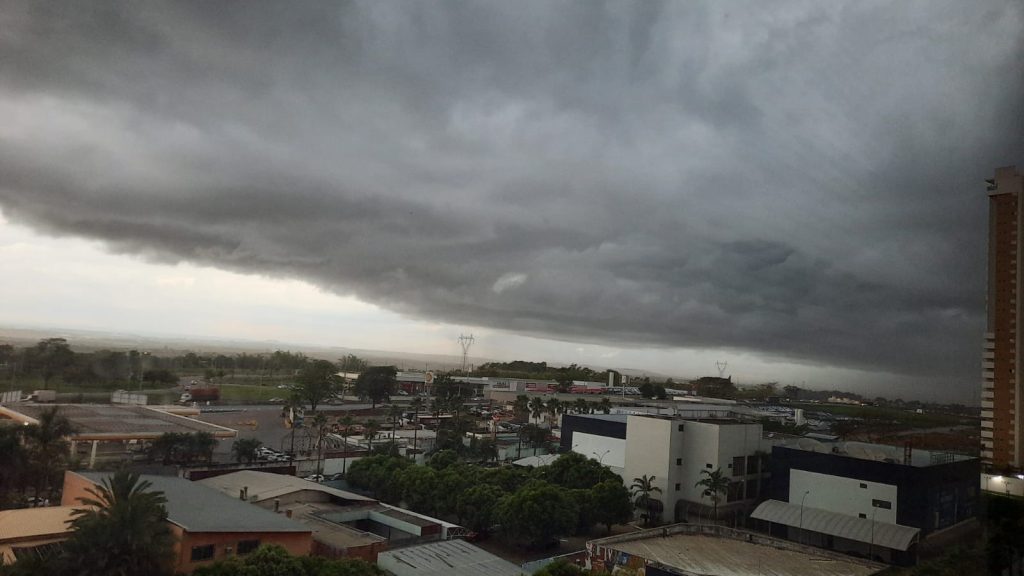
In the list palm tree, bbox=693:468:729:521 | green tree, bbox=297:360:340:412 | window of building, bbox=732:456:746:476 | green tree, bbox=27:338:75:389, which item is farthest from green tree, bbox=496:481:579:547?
green tree, bbox=297:360:340:412

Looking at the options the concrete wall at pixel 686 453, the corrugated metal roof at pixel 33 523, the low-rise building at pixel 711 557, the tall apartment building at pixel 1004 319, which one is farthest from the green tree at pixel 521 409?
the tall apartment building at pixel 1004 319

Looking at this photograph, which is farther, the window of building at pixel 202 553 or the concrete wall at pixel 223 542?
the window of building at pixel 202 553

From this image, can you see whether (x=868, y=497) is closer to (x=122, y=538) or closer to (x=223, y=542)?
(x=223, y=542)

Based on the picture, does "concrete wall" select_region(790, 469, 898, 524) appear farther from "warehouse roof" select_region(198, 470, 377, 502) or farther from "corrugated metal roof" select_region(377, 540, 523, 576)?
"warehouse roof" select_region(198, 470, 377, 502)

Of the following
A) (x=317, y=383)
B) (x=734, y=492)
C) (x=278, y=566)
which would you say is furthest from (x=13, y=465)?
(x=317, y=383)

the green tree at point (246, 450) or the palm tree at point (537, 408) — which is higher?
the palm tree at point (537, 408)

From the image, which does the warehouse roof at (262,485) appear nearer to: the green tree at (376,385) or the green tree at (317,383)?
the green tree at (317,383)

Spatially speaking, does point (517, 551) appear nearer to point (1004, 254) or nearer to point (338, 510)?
point (338, 510)
